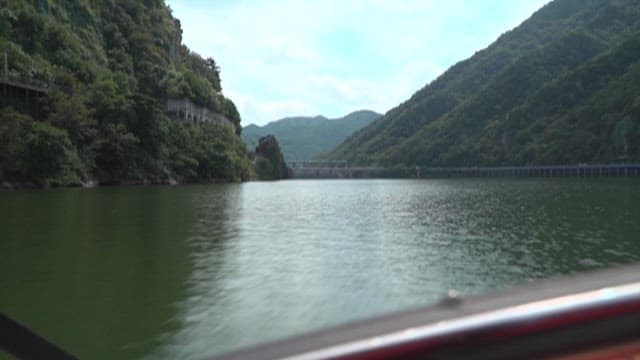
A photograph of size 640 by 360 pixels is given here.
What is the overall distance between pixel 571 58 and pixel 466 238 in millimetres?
132434

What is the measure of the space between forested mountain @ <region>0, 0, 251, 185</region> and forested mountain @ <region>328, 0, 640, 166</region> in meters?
63.0

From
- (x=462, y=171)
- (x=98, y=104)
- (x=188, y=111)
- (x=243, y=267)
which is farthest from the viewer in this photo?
(x=462, y=171)

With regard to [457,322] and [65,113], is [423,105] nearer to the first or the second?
[65,113]

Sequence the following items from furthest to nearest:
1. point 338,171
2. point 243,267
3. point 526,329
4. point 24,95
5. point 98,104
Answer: point 338,171 < point 98,104 < point 24,95 < point 243,267 < point 526,329

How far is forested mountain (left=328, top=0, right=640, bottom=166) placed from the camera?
106m

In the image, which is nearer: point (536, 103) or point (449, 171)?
point (536, 103)

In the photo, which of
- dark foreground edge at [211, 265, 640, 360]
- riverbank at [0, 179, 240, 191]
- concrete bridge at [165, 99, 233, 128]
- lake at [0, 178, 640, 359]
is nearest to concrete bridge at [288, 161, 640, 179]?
concrete bridge at [165, 99, 233, 128]

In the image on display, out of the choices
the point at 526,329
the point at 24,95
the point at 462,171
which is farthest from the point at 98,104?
the point at 462,171

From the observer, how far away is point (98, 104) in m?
62.1

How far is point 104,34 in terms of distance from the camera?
84562mm

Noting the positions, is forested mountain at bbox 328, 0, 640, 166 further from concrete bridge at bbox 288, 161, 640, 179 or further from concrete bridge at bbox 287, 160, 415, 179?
concrete bridge at bbox 287, 160, 415, 179

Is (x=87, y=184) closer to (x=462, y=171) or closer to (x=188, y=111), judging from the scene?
(x=188, y=111)

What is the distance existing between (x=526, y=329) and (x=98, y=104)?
6635 cm

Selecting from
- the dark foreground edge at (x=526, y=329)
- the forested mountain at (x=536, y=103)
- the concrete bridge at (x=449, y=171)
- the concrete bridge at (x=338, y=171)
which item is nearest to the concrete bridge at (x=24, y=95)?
the dark foreground edge at (x=526, y=329)
